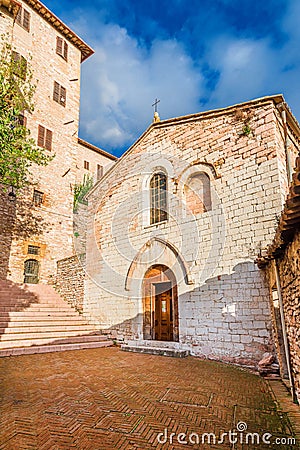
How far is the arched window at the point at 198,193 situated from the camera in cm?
862

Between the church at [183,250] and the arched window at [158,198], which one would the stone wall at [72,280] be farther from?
the arched window at [158,198]

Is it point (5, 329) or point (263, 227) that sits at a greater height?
point (263, 227)

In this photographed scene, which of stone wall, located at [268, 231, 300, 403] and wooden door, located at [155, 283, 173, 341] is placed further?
wooden door, located at [155, 283, 173, 341]

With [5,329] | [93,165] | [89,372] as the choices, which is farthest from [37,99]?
[89,372]

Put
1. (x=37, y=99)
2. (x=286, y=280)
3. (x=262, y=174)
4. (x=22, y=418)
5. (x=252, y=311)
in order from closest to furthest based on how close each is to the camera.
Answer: (x=22, y=418) < (x=286, y=280) < (x=252, y=311) < (x=262, y=174) < (x=37, y=99)

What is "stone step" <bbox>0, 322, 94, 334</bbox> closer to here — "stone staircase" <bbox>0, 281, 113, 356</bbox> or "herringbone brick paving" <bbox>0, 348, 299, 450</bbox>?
"stone staircase" <bbox>0, 281, 113, 356</bbox>

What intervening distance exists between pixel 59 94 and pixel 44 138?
11.7 feet

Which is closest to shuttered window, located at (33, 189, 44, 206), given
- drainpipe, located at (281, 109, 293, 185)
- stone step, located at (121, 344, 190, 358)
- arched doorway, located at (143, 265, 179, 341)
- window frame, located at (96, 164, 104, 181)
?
window frame, located at (96, 164, 104, 181)

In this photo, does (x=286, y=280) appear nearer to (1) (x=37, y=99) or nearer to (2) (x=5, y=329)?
(2) (x=5, y=329)

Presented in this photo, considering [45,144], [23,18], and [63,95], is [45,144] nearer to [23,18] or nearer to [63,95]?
[63,95]

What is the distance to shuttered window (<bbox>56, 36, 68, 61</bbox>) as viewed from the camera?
18481mm

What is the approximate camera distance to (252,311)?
22.3 ft

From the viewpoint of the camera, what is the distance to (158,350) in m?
8.12

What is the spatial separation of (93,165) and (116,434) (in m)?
22.8
